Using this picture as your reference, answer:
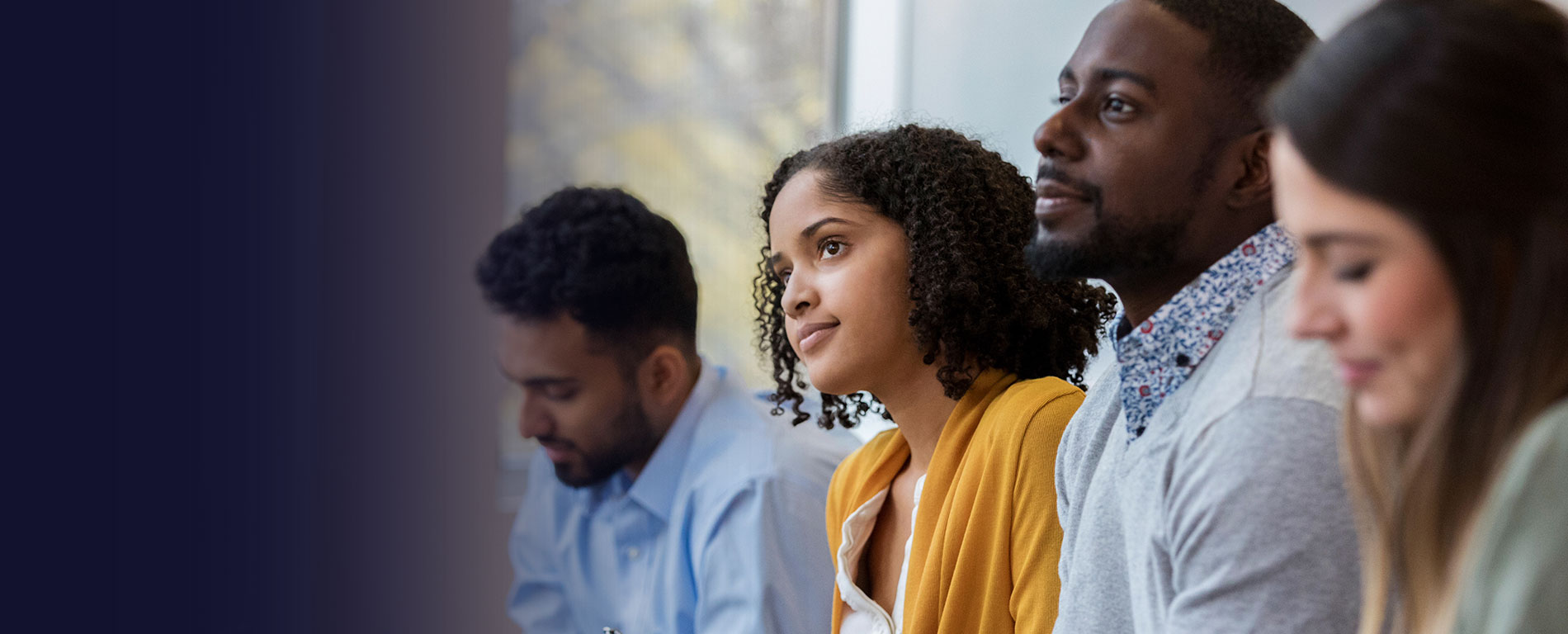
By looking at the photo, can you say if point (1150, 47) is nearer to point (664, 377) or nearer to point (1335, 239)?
point (1335, 239)

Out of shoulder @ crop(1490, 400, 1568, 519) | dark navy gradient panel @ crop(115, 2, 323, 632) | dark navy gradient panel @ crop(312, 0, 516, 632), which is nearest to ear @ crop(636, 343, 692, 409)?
dark navy gradient panel @ crop(312, 0, 516, 632)

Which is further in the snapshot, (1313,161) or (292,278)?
(292,278)

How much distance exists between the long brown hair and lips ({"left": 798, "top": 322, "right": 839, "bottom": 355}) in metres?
0.80

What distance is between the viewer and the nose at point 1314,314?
61cm

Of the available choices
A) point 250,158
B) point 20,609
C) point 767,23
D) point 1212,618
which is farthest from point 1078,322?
point 767,23

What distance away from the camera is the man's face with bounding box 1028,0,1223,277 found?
3.08ft

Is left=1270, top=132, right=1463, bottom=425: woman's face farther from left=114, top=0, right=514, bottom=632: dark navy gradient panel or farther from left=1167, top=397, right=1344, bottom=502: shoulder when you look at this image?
left=114, top=0, right=514, bottom=632: dark navy gradient panel

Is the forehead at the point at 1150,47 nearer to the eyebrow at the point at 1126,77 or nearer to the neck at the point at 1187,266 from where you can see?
the eyebrow at the point at 1126,77

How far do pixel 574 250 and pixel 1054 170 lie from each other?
925 mm

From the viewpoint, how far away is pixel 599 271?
68.1 inches

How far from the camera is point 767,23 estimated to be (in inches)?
108

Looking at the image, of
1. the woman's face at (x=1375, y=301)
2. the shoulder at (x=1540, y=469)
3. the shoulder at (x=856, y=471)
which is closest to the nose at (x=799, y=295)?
the shoulder at (x=856, y=471)

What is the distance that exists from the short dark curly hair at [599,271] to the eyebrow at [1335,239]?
1.21m

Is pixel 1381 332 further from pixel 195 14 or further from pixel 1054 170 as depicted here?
pixel 195 14
